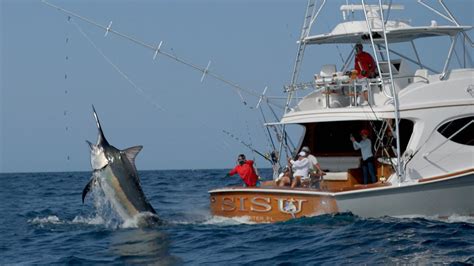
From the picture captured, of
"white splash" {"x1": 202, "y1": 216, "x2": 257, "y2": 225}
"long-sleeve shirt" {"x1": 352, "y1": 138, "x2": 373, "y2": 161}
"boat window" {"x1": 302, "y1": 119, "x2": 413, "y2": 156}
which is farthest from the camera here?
"boat window" {"x1": 302, "y1": 119, "x2": 413, "y2": 156}

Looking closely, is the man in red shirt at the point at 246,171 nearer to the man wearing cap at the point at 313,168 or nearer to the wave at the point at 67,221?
the man wearing cap at the point at 313,168

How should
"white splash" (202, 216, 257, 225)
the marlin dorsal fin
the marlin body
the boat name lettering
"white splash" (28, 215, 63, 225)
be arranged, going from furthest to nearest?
"white splash" (28, 215, 63, 225) → "white splash" (202, 216, 257, 225) → the boat name lettering → the marlin dorsal fin → the marlin body

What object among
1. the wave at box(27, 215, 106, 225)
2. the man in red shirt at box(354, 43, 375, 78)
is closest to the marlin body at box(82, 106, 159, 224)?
the wave at box(27, 215, 106, 225)

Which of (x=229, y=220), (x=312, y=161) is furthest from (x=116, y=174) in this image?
(x=312, y=161)

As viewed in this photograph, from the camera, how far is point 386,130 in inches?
735

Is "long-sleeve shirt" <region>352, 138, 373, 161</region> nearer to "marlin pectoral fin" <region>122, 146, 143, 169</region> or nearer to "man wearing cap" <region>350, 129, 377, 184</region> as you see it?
"man wearing cap" <region>350, 129, 377, 184</region>

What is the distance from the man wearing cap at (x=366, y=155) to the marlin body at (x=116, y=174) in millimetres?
4179

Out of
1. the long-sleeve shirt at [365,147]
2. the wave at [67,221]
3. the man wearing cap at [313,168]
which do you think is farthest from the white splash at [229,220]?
the long-sleeve shirt at [365,147]

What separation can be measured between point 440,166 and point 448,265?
5314 millimetres

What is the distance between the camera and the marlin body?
1692 cm

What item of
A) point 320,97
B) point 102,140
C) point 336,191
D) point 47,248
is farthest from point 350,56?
point 47,248

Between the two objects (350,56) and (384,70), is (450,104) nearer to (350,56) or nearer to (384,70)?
(384,70)

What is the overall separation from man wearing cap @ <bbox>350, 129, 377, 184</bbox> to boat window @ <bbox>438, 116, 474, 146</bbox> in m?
1.34

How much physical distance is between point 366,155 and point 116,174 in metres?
4.69
